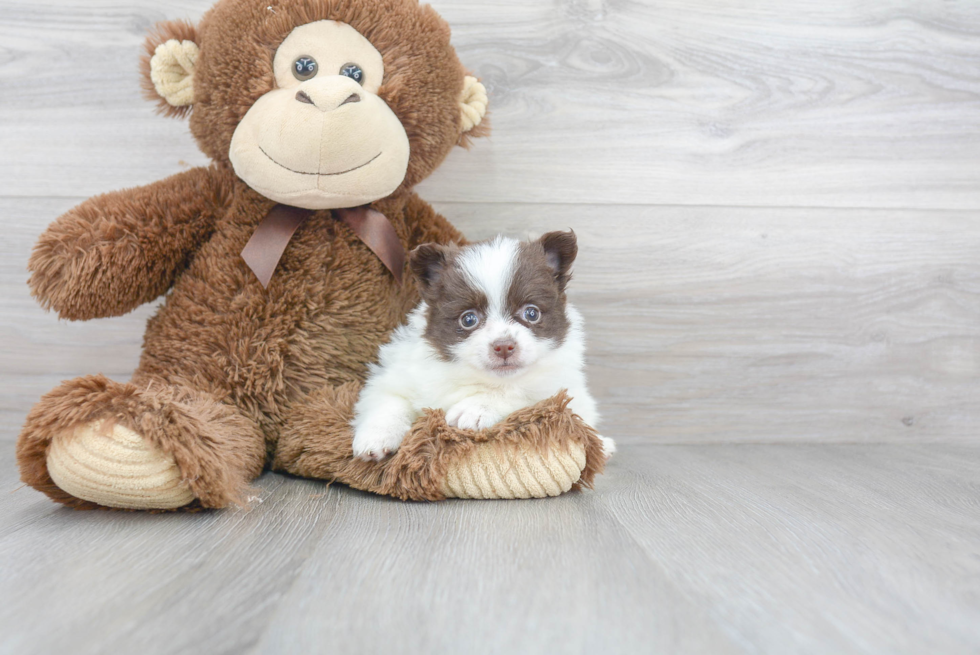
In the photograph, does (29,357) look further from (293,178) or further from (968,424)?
(968,424)

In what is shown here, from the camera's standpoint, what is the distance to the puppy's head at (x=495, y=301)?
1.22 m

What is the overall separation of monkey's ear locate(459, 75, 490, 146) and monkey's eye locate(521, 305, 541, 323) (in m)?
0.44

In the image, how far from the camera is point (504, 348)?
3.93ft

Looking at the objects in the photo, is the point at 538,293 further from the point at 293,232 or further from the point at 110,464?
the point at 110,464

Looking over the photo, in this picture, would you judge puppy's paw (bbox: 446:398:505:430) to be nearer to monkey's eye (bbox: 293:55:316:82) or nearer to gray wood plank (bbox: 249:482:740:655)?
gray wood plank (bbox: 249:482:740:655)

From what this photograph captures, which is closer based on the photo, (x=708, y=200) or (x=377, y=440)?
(x=377, y=440)

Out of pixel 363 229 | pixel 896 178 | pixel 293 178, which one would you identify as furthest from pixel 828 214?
pixel 293 178

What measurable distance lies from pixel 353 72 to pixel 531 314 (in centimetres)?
58

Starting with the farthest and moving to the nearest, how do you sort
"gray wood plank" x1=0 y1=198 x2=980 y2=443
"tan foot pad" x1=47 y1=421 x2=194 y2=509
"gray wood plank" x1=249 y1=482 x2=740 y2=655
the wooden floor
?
"gray wood plank" x1=0 y1=198 x2=980 y2=443 → the wooden floor → "tan foot pad" x1=47 y1=421 x2=194 y2=509 → "gray wood plank" x1=249 y1=482 x2=740 y2=655

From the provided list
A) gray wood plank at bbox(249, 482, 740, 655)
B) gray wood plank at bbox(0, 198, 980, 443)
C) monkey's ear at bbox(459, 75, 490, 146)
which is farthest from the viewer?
gray wood plank at bbox(0, 198, 980, 443)

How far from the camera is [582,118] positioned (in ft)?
5.62

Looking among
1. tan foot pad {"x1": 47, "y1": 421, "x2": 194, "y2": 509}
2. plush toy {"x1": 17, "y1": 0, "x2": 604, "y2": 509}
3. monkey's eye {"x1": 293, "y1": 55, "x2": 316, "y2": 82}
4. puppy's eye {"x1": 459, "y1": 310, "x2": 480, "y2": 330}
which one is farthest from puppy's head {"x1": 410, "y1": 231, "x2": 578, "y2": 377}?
tan foot pad {"x1": 47, "y1": 421, "x2": 194, "y2": 509}

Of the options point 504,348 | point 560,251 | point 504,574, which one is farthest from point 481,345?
point 504,574

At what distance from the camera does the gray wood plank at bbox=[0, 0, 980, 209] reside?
5.37ft
